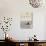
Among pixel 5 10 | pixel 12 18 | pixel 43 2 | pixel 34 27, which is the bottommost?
pixel 34 27

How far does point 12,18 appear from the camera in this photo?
4230mm

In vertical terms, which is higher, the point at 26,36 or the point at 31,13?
the point at 31,13

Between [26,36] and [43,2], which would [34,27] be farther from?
[43,2]

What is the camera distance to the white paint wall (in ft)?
13.8

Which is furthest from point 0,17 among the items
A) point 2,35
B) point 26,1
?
point 26,1

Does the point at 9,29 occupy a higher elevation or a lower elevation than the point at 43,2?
lower

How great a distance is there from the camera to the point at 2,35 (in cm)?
416

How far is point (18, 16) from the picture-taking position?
425 cm

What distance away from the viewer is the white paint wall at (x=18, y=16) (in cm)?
421

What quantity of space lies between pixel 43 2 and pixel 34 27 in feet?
2.98

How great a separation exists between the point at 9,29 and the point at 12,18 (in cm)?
38

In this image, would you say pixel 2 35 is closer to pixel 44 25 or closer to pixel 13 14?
pixel 13 14

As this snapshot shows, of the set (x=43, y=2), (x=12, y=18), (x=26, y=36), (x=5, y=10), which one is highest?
(x=43, y=2)

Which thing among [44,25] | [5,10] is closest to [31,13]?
[44,25]
